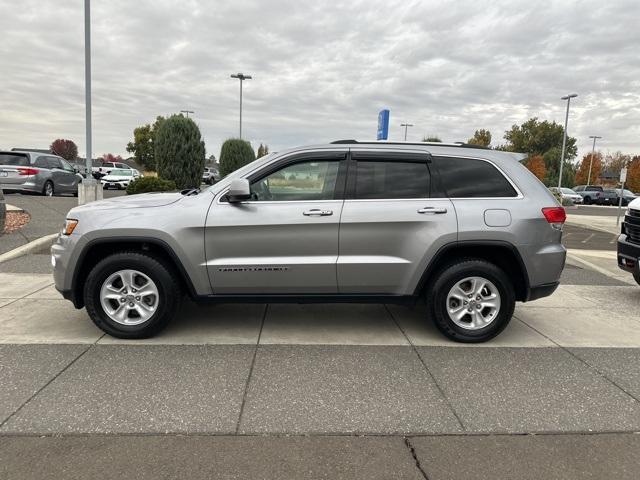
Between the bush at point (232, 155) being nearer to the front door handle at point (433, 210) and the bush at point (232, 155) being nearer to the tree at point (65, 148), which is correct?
the front door handle at point (433, 210)

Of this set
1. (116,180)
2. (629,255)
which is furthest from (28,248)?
(116,180)

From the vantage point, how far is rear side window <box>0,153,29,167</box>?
17219 millimetres

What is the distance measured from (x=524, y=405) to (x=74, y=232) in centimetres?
396

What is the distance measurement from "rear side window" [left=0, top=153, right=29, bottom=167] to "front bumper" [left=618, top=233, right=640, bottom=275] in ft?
60.4

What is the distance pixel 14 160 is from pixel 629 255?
61.9 ft

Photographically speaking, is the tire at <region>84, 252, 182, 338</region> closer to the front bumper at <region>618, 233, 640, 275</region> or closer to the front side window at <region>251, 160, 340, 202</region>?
the front side window at <region>251, 160, 340, 202</region>

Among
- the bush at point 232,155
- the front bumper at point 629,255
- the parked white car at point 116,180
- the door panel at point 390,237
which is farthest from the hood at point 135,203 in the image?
the parked white car at point 116,180

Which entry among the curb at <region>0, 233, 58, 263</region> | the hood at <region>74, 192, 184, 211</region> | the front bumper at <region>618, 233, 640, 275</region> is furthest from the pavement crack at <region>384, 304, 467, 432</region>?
the curb at <region>0, 233, 58, 263</region>

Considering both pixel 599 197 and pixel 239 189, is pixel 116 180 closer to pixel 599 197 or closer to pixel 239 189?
pixel 239 189

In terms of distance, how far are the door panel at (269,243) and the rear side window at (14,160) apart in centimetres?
1650

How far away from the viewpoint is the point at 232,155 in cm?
3005

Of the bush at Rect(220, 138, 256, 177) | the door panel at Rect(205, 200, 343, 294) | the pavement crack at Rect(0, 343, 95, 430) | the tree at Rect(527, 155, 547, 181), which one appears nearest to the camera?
the pavement crack at Rect(0, 343, 95, 430)

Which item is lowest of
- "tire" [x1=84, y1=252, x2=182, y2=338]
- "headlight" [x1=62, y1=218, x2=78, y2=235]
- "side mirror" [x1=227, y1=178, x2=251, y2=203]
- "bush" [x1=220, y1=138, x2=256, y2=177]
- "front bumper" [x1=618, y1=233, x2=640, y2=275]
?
"tire" [x1=84, y1=252, x2=182, y2=338]

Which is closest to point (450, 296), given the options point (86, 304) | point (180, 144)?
point (86, 304)
